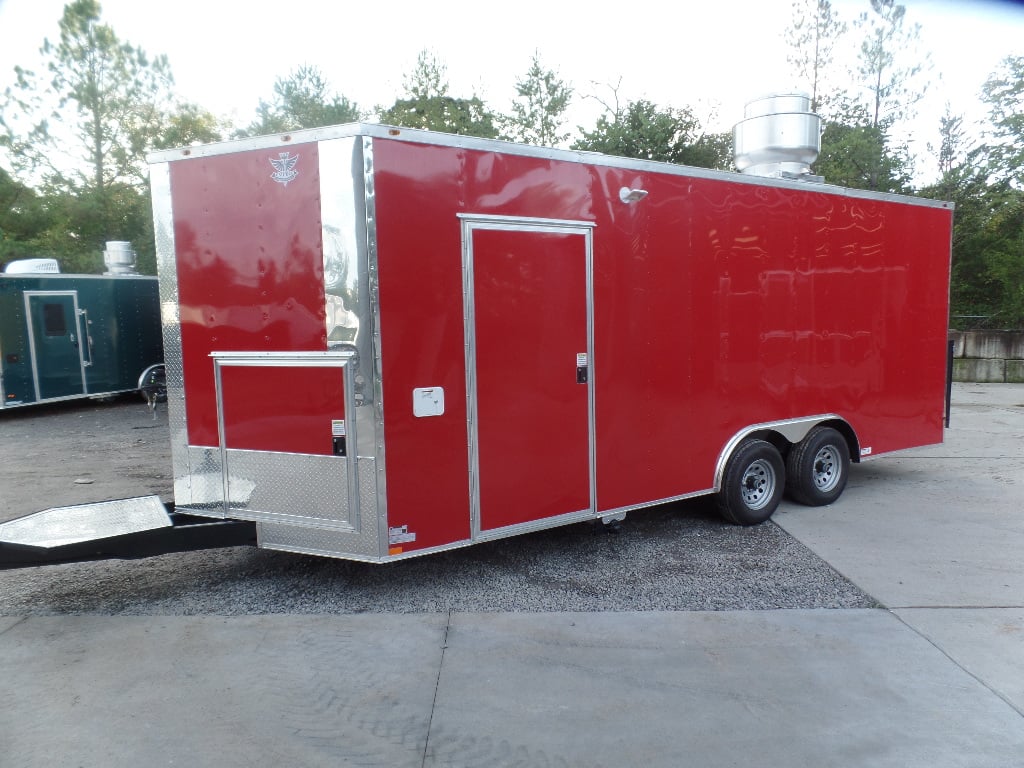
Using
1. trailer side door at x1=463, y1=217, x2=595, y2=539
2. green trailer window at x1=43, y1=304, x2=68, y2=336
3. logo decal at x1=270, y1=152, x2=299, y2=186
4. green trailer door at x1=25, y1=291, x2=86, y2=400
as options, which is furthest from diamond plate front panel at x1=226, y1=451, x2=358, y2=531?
green trailer window at x1=43, y1=304, x2=68, y2=336

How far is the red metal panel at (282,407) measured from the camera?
434 cm

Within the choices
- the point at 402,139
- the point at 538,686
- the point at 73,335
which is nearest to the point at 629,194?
the point at 402,139

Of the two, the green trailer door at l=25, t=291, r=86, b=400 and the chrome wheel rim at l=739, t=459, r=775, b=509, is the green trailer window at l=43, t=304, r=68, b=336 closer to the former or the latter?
the green trailer door at l=25, t=291, r=86, b=400

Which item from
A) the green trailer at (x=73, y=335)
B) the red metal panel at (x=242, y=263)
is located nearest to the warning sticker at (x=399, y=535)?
the red metal panel at (x=242, y=263)

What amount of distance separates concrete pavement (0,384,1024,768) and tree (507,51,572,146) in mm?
25242

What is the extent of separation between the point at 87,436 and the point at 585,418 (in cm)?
934

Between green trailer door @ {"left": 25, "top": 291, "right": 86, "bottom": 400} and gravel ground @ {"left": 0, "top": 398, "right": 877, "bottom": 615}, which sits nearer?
gravel ground @ {"left": 0, "top": 398, "right": 877, "bottom": 615}

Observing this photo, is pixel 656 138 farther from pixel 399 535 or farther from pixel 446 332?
pixel 399 535

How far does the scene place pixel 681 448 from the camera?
5.69 m

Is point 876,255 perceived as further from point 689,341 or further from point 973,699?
point 973,699

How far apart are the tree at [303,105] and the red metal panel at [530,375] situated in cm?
2702

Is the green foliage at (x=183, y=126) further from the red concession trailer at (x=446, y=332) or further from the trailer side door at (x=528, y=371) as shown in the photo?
the trailer side door at (x=528, y=371)

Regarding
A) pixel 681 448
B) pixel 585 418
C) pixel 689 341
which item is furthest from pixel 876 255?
pixel 585 418

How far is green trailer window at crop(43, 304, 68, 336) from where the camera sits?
13125mm
